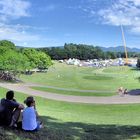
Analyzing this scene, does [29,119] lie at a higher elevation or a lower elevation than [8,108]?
lower

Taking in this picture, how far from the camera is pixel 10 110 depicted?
1420 centimetres

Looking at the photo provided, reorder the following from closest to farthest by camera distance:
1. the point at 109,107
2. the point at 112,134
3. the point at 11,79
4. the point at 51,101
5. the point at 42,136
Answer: the point at 42,136 → the point at 112,134 → the point at 109,107 → the point at 51,101 → the point at 11,79

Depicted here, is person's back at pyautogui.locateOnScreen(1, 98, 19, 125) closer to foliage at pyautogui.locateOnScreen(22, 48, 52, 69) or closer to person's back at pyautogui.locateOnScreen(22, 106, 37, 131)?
person's back at pyautogui.locateOnScreen(22, 106, 37, 131)

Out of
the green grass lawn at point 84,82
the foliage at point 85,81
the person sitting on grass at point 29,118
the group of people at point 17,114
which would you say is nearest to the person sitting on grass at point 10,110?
the group of people at point 17,114

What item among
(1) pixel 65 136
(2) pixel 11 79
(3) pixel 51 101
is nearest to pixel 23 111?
(1) pixel 65 136

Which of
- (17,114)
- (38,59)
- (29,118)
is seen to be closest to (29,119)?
(29,118)

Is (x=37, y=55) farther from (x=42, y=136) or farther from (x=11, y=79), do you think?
(x=42, y=136)

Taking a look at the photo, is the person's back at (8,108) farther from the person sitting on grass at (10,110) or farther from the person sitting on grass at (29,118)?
the person sitting on grass at (29,118)

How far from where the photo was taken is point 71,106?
154 ft

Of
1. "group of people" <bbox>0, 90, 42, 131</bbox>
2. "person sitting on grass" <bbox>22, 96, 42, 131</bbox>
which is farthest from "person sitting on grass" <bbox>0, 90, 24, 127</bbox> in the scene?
"person sitting on grass" <bbox>22, 96, 42, 131</bbox>

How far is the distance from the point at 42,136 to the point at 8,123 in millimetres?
1348

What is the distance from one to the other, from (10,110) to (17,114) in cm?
32

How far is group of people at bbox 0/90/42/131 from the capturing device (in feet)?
45.7

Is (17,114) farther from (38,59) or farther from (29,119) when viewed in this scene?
(38,59)
